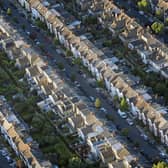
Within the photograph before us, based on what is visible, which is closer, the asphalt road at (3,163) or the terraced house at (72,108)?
the terraced house at (72,108)

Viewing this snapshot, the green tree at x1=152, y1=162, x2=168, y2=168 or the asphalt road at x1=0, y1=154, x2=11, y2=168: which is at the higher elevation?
the asphalt road at x1=0, y1=154, x2=11, y2=168

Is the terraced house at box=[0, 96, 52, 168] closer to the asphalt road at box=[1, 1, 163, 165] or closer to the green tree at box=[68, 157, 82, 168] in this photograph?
the green tree at box=[68, 157, 82, 168]

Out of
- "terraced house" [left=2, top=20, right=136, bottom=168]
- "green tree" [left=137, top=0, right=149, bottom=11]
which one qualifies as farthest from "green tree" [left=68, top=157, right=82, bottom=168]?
"green tree" [left=137, top=0, right=149, bottom=11]

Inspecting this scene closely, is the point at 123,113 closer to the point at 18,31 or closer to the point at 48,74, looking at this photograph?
the point at 48,74

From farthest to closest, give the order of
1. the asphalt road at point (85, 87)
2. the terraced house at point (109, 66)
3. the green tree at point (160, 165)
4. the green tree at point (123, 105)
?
the green tree at point (123, 105) → the terraced house at point (109, 66) → the asphalt road at point (85, 87) → the green tree at point (160, 165)

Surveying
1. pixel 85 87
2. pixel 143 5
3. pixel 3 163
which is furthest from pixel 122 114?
pixel 143 5

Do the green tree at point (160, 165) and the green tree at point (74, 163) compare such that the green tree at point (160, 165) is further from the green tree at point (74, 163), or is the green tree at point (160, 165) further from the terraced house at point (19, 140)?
the terraced house at point (19, 140)

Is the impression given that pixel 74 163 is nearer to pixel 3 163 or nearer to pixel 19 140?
pixel 19 140

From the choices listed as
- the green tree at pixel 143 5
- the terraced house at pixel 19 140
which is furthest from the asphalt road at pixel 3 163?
the green tree at pixel 143 5

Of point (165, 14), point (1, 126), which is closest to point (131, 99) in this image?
point (1, 126)
